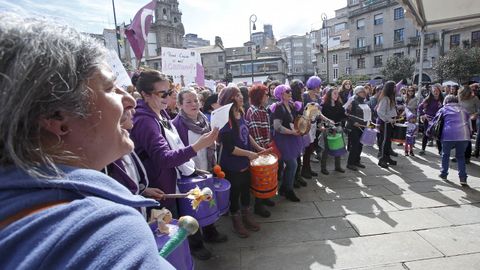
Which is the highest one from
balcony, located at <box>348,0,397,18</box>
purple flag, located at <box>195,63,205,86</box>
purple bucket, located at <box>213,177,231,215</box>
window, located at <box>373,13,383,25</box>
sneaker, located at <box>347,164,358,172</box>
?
balcony, located at <box>348,0,397,18</box>

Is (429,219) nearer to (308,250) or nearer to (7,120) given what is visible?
(308,250)

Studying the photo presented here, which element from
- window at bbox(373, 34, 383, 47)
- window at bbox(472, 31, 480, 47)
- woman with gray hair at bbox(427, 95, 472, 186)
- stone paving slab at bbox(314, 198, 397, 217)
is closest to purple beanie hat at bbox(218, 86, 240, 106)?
stone paving slab at bbox(314, 198, 397, 217)

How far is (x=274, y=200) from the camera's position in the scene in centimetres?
501

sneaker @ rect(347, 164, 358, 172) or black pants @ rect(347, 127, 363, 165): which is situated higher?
black pants @ rect(347, 127, 363, 165)

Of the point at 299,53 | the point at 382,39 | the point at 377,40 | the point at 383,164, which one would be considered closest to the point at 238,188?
the point at 383,164

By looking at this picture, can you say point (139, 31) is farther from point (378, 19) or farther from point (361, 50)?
point (378, 19)

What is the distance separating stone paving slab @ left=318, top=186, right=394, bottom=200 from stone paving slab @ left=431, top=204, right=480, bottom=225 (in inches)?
35.8

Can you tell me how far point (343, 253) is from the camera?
10.9ft

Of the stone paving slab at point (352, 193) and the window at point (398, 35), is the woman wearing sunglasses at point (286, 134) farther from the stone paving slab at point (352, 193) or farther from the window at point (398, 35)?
the window at point (398, 35)

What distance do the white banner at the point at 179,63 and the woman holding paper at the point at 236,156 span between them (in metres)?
3.45

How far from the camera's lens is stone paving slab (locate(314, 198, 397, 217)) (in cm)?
445

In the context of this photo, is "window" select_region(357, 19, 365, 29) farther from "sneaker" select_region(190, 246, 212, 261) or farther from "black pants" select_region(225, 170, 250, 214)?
"sneaker" select_region(190, 246, 212, 261)

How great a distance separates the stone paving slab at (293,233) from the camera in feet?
11.9

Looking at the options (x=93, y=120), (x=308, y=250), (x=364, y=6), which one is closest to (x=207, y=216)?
(x=308, y=250)
